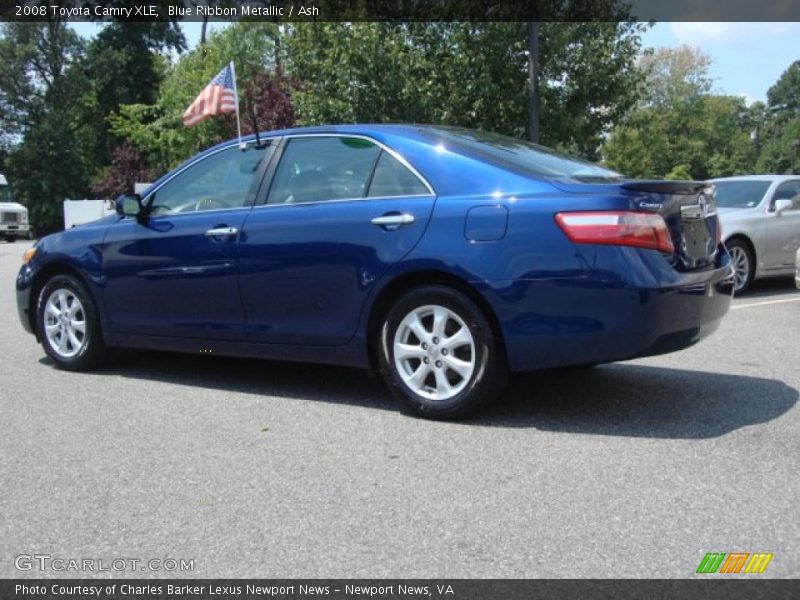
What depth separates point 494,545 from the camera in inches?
119

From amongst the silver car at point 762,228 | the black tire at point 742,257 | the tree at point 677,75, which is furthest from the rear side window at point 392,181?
the tree at point 677,75

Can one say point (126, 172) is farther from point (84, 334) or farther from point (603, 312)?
point (603, 312)

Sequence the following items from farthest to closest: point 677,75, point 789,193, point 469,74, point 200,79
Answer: point 677,75
point 200,79
point 469,74
point 789,193

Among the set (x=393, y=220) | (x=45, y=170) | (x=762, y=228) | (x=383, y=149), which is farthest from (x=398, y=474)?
(x=45, y=170)

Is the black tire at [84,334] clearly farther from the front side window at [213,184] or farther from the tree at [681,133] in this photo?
the tree at [681,133]

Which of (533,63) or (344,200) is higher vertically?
(533,63)

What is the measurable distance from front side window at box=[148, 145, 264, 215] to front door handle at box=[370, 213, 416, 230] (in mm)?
1069

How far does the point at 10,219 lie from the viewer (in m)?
37.8

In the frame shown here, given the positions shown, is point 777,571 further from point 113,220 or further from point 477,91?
point 477,91

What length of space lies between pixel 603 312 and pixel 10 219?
38320 mm

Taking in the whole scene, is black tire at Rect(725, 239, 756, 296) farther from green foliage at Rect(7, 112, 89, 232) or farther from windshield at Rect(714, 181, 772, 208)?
green foliage at Rect(7, 112, 89, 232)

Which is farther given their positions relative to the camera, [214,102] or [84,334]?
[214,102]

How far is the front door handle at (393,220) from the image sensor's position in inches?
182

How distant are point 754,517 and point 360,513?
1.49 metres
